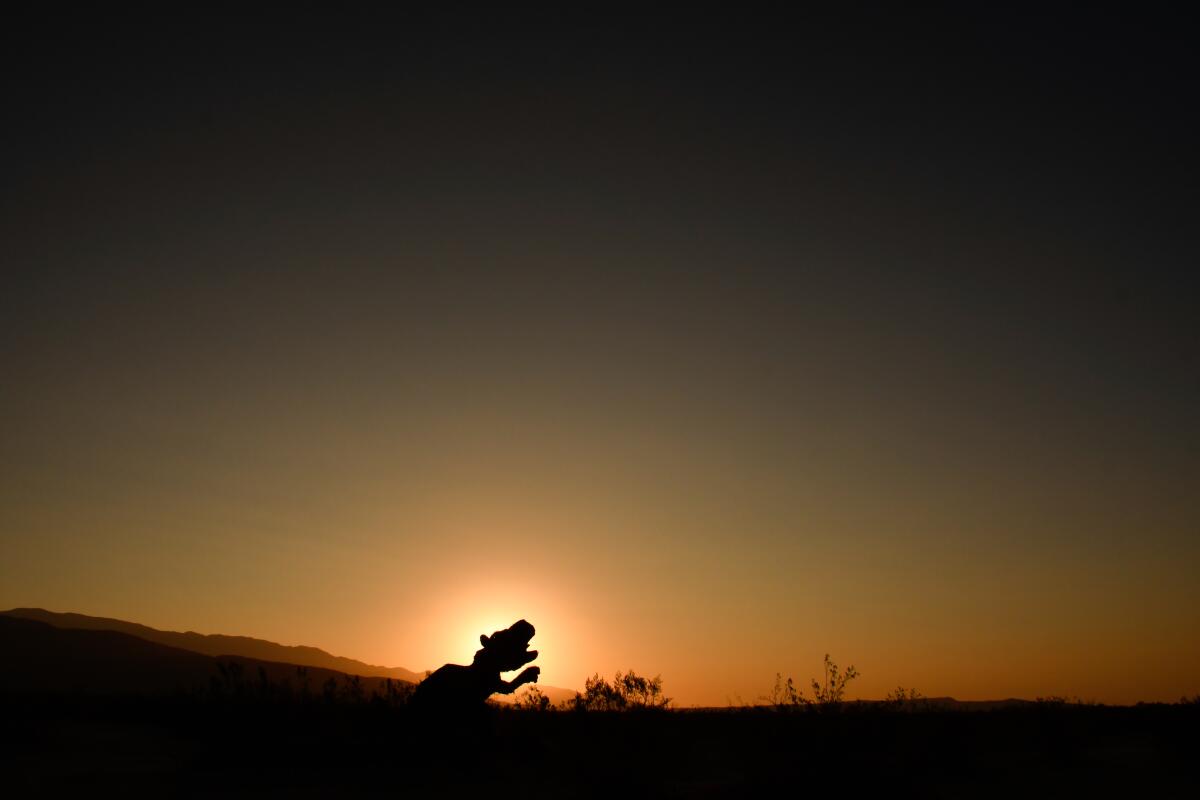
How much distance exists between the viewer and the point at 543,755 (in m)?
9.95

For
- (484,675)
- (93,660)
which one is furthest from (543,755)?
(93,660)

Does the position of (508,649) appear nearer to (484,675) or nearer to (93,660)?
(484,675)

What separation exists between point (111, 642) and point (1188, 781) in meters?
167

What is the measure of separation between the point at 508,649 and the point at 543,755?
2.60 m

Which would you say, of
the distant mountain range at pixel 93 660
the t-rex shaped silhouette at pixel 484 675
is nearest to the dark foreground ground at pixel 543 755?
the t-rex shaped silhouette at pixel 484 675

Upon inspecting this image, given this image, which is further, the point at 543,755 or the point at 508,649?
the point at 508,649

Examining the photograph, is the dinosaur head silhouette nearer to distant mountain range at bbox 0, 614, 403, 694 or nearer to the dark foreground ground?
the dark foreground ground

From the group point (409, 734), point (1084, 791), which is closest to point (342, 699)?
point (409, 734)

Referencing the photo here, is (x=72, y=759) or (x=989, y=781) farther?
(x=989, y=781)

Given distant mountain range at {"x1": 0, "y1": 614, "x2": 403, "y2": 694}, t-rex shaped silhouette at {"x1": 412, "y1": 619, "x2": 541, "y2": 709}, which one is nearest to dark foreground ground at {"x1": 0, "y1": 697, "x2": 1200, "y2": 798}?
t-rex shaped silhouette at {"x1": 412, "y1": 619, "x2": 541, "y2": 709}

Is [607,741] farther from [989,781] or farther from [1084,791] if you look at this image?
[1084,791]

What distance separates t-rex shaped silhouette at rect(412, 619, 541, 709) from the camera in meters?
11.2

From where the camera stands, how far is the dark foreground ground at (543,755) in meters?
8.20

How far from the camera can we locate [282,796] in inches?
303
